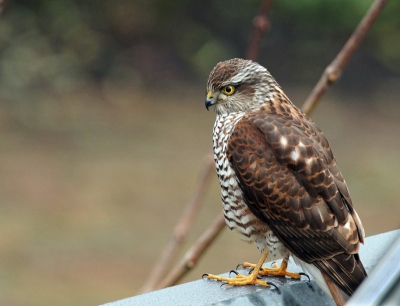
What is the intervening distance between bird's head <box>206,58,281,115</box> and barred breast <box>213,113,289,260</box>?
0.21 meters

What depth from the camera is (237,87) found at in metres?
3.37

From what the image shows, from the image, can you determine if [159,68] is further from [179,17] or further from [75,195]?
[75,195]

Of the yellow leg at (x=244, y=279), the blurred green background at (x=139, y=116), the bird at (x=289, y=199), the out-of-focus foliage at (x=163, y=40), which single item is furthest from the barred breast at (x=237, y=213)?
the out-of-focus foliage at (x=163, y=40)

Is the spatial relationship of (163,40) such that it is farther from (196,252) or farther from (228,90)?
(196,252)

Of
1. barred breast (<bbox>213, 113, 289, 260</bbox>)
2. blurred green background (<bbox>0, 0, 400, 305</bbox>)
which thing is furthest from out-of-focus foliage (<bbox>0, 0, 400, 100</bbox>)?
barred breast (<bbox>213, 113, 289, 260</bbox>)

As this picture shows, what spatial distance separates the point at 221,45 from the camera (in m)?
→ 10.3

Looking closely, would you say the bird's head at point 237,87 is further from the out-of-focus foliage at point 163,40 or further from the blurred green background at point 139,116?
Result: the out-of-focus foliage at point 163,40

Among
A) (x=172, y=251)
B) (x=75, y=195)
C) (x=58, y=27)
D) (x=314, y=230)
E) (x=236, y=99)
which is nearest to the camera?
(x=314, y=230)

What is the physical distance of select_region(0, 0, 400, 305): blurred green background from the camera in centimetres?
802

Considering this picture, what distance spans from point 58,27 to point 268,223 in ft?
25.4

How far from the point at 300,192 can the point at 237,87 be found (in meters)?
0.67

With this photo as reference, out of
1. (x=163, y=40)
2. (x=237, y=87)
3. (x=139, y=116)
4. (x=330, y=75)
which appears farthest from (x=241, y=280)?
(x=163, y=40)

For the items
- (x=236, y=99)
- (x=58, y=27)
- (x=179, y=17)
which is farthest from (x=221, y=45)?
(x=236, y=99)

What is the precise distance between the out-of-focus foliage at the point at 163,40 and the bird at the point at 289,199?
710 cm
